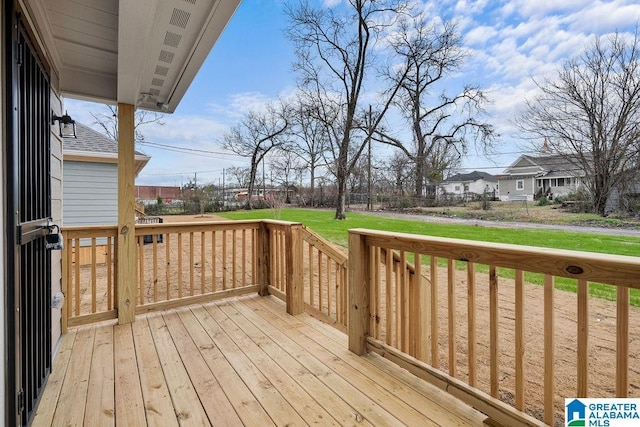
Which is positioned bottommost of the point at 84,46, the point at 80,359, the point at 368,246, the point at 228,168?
the point at 80,359

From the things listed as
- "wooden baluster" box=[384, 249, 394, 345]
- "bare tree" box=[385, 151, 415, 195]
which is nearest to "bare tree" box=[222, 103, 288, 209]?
"bare tree" box=[385, 151, 415, 195]

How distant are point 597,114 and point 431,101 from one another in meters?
5.90

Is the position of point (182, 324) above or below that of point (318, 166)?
below

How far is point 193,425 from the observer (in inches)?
61.1

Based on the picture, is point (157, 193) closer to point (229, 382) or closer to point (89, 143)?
point (89, 143)

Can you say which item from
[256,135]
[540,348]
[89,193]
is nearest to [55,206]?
[540,348]

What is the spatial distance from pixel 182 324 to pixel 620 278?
9.97ft

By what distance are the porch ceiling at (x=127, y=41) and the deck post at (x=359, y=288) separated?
1.61m

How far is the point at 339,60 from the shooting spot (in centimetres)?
1251

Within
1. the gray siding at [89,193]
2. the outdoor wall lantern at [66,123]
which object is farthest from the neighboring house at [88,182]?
the outdoor wall lantern at [66,123]

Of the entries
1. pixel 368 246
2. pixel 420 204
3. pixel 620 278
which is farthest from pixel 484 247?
pixel 420 204

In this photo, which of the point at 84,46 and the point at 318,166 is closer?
the point at 84,46

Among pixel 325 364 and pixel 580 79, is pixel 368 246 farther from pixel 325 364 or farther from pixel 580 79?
pixel 580 79

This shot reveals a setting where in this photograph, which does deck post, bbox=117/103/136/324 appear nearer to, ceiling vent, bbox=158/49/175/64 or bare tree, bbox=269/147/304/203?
ceiling vent, bbox=158/49/175/64
